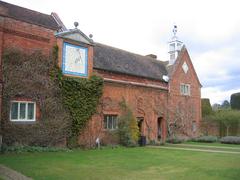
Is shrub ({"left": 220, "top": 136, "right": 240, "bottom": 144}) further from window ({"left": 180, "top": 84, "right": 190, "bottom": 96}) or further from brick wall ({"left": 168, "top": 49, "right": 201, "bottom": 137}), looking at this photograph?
window ({"left": 180, "top": 84, "right": 190, "bottom": 96})

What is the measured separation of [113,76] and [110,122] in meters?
3.76

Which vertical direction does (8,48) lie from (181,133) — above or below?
above

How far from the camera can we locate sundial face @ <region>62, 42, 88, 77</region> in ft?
63.1

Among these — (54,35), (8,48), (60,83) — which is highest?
(54,35)

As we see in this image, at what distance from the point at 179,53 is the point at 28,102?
20237mm

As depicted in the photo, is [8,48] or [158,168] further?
[8,48]

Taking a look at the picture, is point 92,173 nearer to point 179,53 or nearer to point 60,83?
point 60,83

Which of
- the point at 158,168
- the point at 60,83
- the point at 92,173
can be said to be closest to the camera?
the point at 92,173

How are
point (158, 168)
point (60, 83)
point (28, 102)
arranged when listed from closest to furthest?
point (158, 168), point (28, 102), point (60, 83)

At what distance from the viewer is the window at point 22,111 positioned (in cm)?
1630

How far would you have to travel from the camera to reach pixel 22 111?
16656mm

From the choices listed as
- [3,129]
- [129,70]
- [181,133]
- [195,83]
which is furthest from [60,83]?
[195,83]

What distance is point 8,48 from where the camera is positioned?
53.7ft

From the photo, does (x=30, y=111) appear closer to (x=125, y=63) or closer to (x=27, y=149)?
(x=27, y=149)
